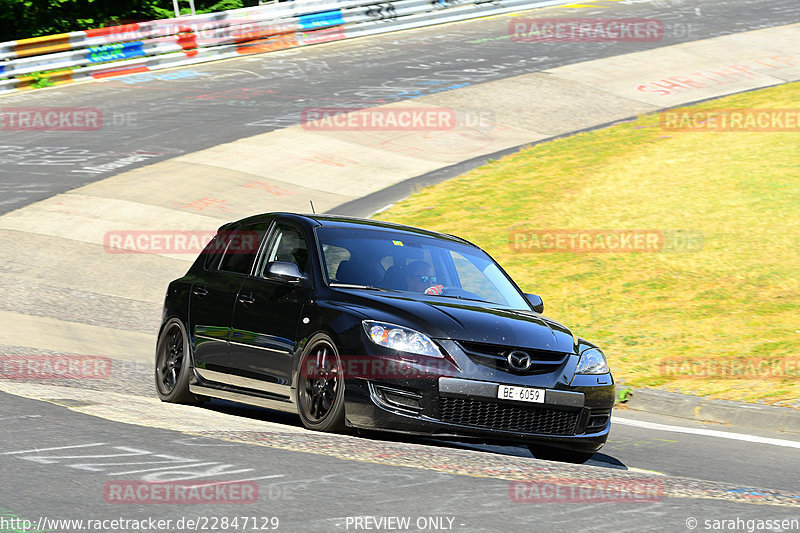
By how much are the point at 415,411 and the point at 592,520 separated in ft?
6.79

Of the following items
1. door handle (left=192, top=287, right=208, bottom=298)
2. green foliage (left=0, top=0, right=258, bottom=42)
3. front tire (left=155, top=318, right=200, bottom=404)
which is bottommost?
front tire (left=155, top=318, right=200, bottom=404)

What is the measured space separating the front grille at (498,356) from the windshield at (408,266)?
39.4 inches

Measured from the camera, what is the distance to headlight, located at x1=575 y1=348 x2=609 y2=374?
788cm

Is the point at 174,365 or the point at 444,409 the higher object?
the point at 444,409

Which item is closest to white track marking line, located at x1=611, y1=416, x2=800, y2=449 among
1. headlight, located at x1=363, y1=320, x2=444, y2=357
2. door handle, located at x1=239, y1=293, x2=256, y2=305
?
headlight, located at x1=363, y1=320, x2=444, y2=357

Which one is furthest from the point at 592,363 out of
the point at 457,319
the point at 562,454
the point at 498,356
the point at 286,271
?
the point at 286,271

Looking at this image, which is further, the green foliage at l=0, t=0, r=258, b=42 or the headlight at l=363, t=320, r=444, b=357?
the green foliage at l=0, t=0, r=258, b=42

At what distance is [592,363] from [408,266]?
1544 mm

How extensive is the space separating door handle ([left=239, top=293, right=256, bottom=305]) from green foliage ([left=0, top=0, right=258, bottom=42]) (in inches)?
1248

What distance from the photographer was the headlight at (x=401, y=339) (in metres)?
7.39

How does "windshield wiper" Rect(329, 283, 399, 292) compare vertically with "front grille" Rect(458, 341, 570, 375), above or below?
above

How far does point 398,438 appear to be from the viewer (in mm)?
7977

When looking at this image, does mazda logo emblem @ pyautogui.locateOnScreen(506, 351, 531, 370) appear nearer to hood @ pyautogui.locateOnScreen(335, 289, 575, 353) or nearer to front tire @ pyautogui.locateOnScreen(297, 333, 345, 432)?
hood @ pyautogui.locateOnScreen(335, 289, 575, 353)

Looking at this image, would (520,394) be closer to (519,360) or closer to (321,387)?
(519,360)
